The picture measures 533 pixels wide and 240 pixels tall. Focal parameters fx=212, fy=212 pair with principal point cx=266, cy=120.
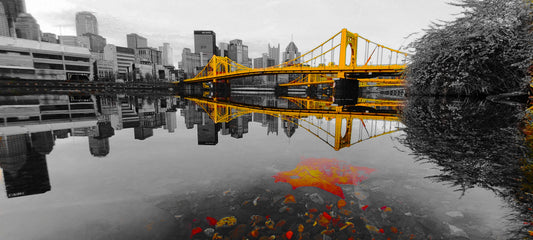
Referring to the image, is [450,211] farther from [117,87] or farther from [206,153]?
[117,87]

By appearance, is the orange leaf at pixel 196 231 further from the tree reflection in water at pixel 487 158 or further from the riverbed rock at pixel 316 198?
the tree reflection in water at pixel 487 158

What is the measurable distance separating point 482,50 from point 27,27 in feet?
904

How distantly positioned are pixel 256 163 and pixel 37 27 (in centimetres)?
27082

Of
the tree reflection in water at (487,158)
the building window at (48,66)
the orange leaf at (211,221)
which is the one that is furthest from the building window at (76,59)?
the tree reflection in water at (487,158)

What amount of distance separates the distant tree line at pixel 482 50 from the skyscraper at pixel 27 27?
25380 cm

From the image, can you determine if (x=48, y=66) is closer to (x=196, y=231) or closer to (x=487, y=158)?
(x=196, y=231)

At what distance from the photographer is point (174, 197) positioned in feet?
8.07

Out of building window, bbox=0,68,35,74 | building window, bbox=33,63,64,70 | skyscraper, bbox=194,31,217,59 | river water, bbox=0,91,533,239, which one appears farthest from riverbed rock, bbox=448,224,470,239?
skyscraper, bbox=194,31,217,59

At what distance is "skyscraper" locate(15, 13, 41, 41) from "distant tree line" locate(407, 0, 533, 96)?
254 metres

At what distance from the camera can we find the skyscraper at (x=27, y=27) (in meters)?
170

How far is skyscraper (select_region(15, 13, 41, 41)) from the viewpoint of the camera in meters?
170

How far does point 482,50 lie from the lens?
1408 cm

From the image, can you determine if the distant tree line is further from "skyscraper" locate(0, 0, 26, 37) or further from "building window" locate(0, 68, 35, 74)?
"skyscraper" locate(0, 0, 26, 37)

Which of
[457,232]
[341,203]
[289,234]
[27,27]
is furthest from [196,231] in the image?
[27,27]
